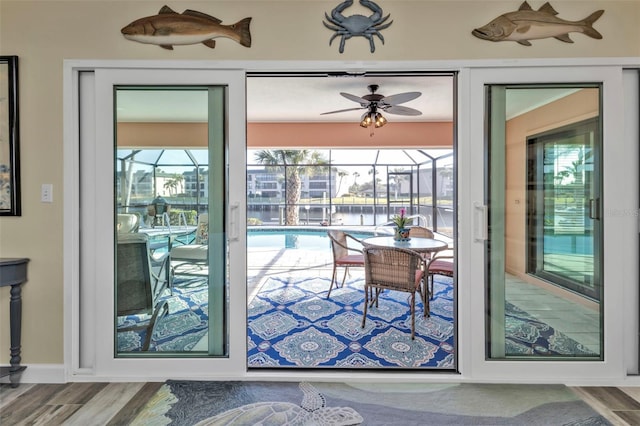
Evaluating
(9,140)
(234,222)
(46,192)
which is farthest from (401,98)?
(9,140)

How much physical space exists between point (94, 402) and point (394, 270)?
7.57ft

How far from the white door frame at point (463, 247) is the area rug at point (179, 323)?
11 centimetres

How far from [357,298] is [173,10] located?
3314 millimetres

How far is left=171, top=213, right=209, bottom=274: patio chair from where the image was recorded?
2348 mm

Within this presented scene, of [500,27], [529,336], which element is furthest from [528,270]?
[500,27]

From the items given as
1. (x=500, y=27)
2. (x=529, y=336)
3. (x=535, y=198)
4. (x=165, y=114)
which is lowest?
(x=529, y=336)

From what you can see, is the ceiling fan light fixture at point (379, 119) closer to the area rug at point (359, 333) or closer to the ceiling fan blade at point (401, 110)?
the ceiling fan blade at point (401, 110)

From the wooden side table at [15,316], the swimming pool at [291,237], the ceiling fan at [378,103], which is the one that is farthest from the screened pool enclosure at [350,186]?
the wooden side table at [15,316]

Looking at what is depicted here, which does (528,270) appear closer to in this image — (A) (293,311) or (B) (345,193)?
(A) (293,311)

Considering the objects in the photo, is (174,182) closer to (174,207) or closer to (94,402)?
(174,207)

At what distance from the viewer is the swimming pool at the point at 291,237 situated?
8672 mm

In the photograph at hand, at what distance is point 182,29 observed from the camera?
2277mm

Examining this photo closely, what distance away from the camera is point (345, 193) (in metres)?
10.1

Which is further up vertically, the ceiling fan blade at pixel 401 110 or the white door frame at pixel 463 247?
the ceiling fan blade at pixel 401 110
